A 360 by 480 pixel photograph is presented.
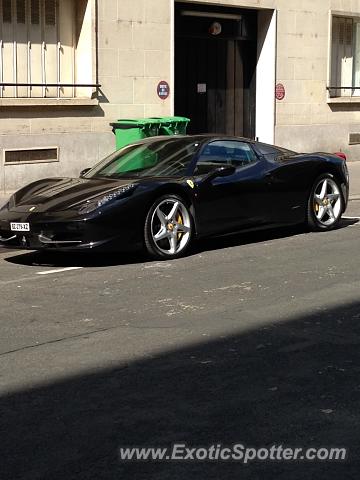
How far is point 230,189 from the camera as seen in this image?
974 centimetres

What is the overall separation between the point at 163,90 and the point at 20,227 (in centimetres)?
884

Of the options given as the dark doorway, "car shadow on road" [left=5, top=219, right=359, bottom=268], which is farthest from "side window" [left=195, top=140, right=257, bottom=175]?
the dark doorway

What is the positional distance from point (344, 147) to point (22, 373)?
16952 millimetres

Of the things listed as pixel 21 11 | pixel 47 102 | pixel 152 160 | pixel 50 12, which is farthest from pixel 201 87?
pixel 152 160

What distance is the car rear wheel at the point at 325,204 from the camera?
35.7 ft

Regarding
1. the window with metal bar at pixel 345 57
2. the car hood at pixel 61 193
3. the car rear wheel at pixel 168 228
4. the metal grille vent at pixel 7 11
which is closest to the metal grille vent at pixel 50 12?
the metal grille vent at pixel 7 11

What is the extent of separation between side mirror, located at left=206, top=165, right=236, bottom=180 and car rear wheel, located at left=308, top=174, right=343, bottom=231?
1.47 meters

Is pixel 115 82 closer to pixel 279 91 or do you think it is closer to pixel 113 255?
pixel 279 91

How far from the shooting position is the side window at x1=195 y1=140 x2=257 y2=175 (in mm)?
9727

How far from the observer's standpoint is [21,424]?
4473mm

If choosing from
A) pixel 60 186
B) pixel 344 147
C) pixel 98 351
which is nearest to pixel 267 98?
pixel 344 147

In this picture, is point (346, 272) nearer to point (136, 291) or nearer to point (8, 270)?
point (136, 291)

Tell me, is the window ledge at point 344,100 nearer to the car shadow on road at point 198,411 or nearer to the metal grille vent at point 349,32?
the metal grille vent at point 349,32

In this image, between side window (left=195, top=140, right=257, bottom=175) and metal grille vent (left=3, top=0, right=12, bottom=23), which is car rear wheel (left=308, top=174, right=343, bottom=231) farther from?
metal grille vent (left=3, top=0, right=12, bottom=23)
